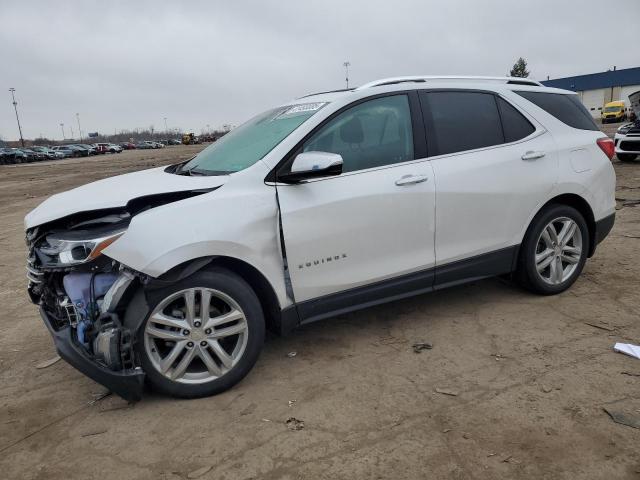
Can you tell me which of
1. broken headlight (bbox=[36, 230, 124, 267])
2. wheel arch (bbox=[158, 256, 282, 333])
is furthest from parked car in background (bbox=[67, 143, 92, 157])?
wheel arch (bbox=[158, 256, 282, 333])

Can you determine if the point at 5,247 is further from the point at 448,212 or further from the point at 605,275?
the point at 605,275

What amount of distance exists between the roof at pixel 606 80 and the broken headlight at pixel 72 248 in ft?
263

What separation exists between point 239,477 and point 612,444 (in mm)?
1825

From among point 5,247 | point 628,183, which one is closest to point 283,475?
point 5,247

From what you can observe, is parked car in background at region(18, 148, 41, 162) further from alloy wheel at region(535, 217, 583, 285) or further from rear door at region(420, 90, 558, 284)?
alloy wheel at region(535, 217, 583, 285)

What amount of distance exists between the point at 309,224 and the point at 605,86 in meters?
81.3

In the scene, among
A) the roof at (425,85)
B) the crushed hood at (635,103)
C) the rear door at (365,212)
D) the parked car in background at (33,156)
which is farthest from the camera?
the parked car in background at (33,156)

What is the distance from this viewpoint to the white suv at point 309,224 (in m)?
2.91

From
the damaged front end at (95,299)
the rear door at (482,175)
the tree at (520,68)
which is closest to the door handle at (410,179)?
the rear door at (482,175)

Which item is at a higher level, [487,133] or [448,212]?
[487,133]

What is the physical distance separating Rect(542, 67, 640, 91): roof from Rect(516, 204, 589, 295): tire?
254 feet

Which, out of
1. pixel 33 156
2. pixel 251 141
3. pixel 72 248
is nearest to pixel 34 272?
pixel 72 248

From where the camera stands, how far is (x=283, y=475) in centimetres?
241

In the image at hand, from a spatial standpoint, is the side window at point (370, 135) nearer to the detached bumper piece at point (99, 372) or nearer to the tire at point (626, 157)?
the detached bumper piece at point (99, 372)
